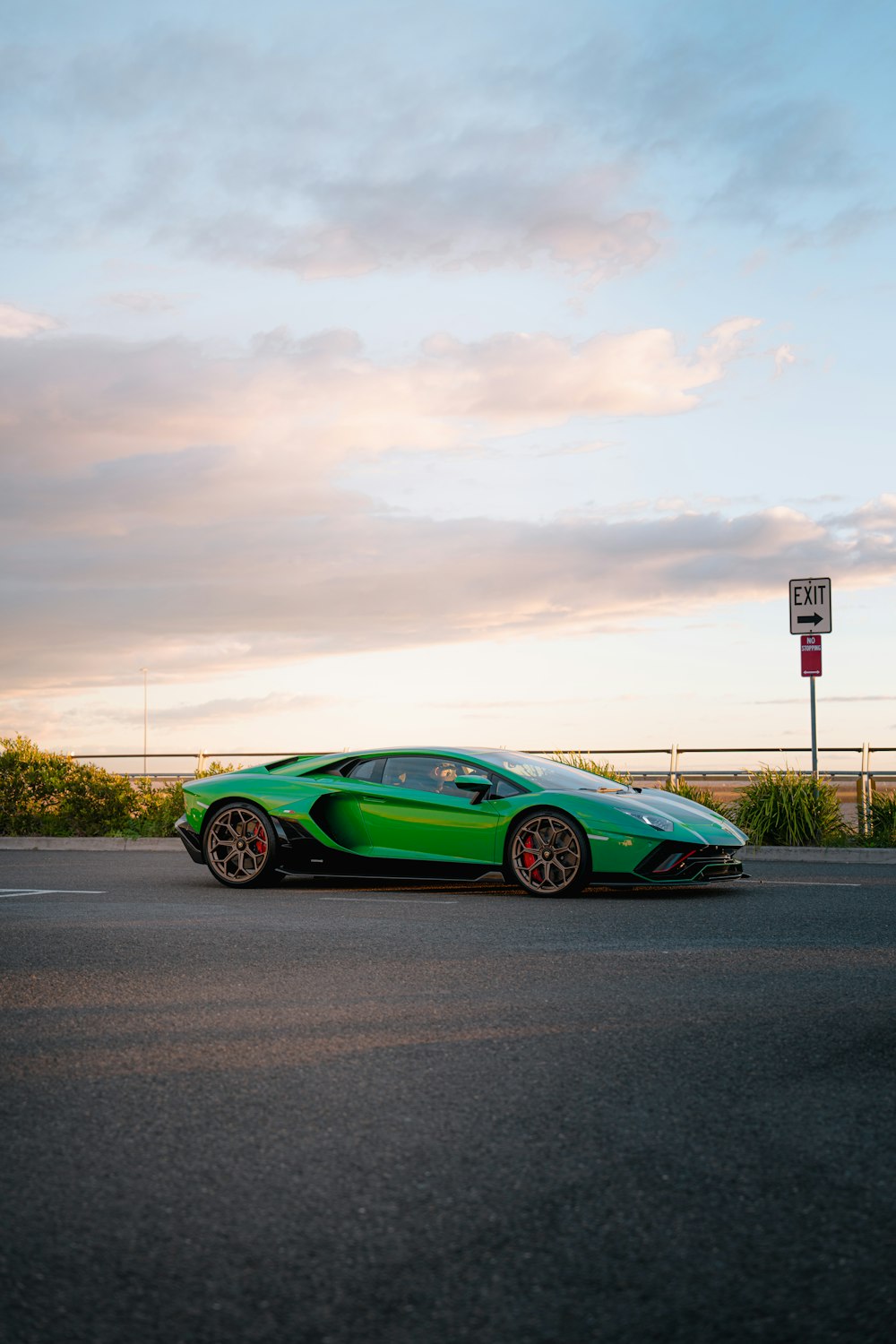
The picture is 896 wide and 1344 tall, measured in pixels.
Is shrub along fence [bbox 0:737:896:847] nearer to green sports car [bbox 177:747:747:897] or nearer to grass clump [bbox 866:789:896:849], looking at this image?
grass clump [bbox 866:789:896:849]

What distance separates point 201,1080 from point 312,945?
347 cm

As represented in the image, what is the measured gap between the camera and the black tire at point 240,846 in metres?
12.4

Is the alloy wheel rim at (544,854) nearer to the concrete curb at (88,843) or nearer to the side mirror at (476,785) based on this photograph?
the side mirror at (476,785)

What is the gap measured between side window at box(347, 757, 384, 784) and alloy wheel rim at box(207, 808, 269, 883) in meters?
0.96

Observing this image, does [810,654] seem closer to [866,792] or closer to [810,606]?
[810,606]

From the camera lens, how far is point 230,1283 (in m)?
3.09

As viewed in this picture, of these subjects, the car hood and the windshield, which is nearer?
the car hood

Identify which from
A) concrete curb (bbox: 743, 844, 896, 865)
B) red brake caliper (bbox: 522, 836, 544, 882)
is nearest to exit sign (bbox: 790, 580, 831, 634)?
concrete curb (bbox: 743, 844, 896, 865)

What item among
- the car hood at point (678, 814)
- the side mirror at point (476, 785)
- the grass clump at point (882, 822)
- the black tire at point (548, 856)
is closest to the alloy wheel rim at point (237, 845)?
the side mirror at point (476, 785)

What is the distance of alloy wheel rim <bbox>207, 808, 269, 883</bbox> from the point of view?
12461 millimetres

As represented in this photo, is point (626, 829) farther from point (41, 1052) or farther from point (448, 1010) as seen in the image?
point (41, 1052)

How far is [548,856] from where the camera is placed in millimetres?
11461

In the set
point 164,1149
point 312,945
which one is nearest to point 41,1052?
point 164,1149

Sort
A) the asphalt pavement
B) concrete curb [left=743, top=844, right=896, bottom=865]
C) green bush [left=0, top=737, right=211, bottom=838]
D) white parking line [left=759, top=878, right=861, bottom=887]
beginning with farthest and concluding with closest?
green bush [left=0, top=737, right=211, bottom=838] → concrete curb [left=743, top=844, right=896, bottom=865] → white parking line [left=759, top=878, right=861, bottom=887] → the asphalt pavement
